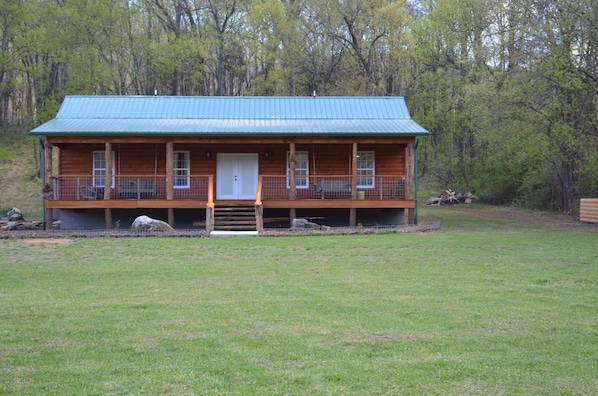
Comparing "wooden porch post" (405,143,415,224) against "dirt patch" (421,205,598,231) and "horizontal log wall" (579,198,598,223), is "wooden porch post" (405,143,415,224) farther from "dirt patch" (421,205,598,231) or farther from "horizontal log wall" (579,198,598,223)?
"horizontal log wall" (579,198,598,223)

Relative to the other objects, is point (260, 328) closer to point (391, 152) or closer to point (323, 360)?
point (323, 360)

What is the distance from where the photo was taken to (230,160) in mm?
24750

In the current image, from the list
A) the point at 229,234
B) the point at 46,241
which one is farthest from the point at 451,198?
the point at 46,241

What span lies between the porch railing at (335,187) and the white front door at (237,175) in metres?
0.82

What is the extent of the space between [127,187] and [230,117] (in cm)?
471

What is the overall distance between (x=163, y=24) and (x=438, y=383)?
139 feet

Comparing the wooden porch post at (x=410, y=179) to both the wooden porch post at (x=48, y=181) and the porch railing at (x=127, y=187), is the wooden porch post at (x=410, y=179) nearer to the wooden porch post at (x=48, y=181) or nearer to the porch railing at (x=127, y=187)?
the porch railing at (x=127, y=187)

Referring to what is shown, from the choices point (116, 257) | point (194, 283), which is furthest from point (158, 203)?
point (194, 283)

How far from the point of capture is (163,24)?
145 feet

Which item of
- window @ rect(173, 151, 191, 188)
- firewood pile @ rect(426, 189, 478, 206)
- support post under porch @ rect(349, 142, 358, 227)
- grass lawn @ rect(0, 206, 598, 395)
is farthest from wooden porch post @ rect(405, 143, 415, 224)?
firewood pile @ rect(426, 189, 478, 206)

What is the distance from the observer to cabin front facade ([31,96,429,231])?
21953mm

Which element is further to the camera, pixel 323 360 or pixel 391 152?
pixel 391 152

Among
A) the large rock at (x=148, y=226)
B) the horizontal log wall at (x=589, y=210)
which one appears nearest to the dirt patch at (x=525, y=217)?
the horizontal log wall at (x=589, y=210)

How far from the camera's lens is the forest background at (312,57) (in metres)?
36.8
